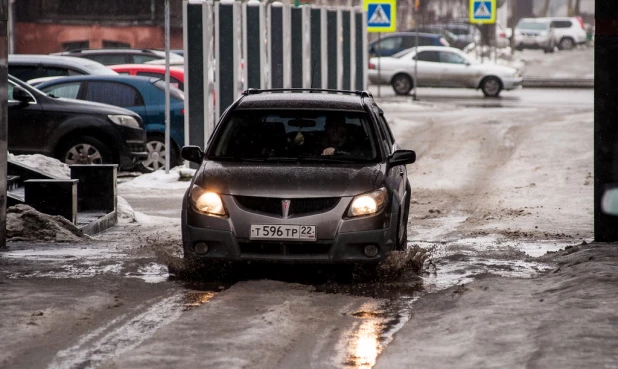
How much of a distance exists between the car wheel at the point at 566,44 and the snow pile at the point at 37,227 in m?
59.8

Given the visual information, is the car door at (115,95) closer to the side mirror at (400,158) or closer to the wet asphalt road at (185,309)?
the wet asphalt road at (185,309)

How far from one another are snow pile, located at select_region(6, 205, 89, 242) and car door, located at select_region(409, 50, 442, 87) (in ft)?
87.2

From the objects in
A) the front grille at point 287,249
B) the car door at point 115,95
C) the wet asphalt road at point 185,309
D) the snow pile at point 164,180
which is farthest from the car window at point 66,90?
the front grille at point 287,249

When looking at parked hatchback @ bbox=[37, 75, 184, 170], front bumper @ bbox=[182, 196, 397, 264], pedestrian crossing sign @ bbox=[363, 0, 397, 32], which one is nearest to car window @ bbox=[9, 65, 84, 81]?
parked hatchback @ bbox=[37, 75, 184, 170]

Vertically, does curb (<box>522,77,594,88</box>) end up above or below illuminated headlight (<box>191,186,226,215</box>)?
below

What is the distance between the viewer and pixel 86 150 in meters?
18.9

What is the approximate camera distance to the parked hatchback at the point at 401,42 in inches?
1802

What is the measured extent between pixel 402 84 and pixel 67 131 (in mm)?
20684

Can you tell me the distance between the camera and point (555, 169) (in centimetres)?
1942

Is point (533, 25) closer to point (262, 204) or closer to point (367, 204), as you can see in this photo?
point (367, 204)

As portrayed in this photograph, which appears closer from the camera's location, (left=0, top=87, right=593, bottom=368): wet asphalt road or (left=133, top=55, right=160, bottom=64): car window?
(left=0, top=87, right=593, bottom=368): wet asphalt road

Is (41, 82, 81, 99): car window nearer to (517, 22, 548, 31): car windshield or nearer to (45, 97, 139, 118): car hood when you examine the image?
(45, 97, 139, 118): car hood

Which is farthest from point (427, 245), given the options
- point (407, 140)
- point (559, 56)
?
point (559, 56)

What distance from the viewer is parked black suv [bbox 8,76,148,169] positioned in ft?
61.6
